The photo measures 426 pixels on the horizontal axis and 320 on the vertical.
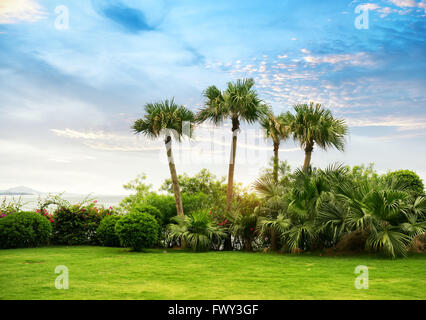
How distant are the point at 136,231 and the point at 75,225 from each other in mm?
4413

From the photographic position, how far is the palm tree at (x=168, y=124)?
56.3 feet

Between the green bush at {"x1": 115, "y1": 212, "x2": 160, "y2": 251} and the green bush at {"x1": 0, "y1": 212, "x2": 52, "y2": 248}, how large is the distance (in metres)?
3.88

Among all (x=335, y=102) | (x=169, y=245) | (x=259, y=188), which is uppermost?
(x=335, y=102)

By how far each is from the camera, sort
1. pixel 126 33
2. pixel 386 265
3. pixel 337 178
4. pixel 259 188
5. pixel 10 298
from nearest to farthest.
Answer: pixel 10 298
pixel 386 265
pixel 337 178
pixel 259 188
pixel 126 33

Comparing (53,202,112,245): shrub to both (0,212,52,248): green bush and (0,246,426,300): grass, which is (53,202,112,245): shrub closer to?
(0,212,52,248): green bush

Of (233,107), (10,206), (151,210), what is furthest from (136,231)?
(10,206)

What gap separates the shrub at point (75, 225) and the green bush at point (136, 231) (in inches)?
138

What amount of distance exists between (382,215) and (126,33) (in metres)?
12.1

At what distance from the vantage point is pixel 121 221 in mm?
14672

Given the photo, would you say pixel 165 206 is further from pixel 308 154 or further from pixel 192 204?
pixel 308 154

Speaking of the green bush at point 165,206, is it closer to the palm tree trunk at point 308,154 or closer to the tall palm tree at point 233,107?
the tall palm tree at point 233,107
